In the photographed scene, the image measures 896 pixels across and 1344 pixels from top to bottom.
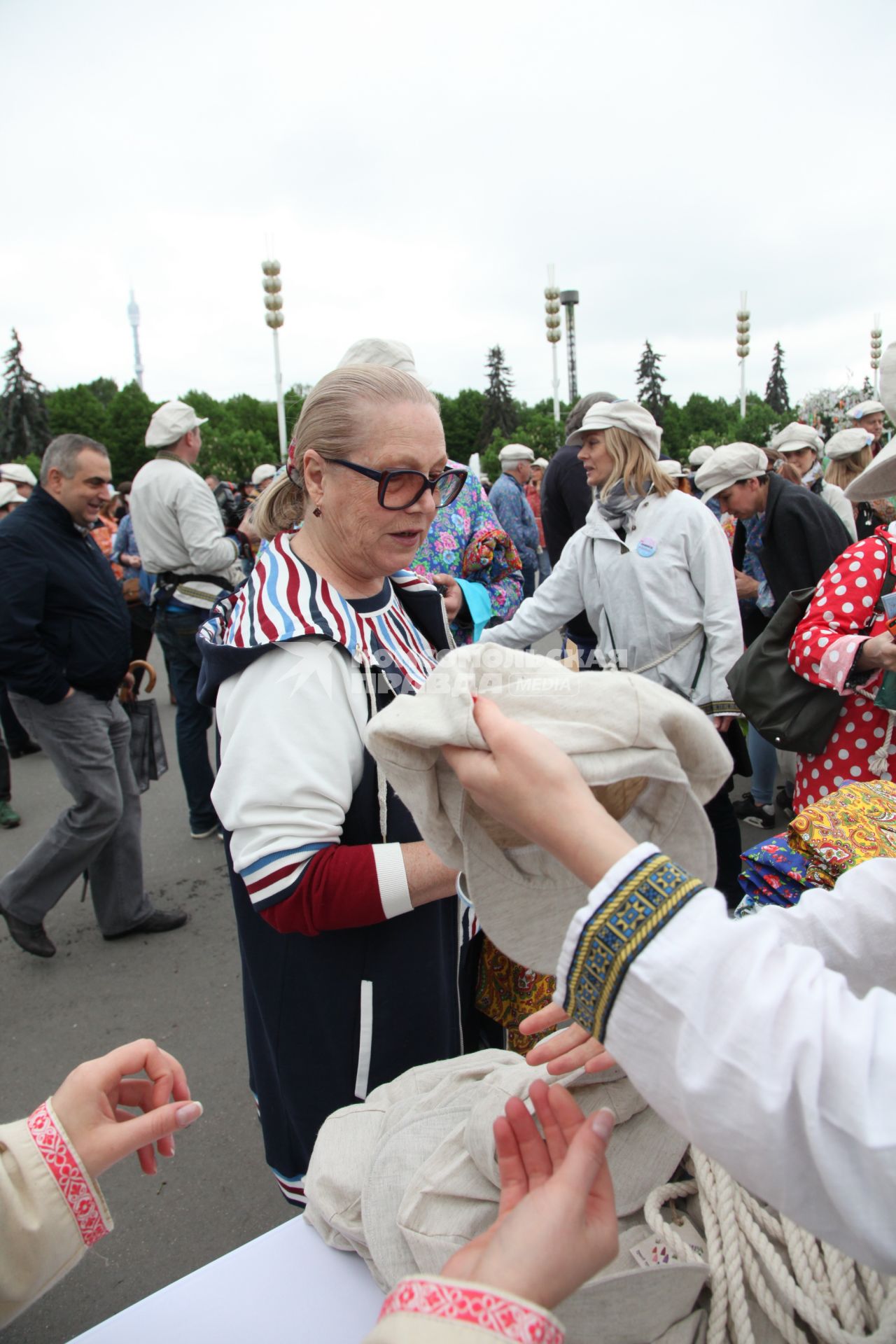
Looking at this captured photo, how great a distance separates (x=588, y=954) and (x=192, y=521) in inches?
176

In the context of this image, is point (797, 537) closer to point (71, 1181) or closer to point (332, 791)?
point (332, 791)

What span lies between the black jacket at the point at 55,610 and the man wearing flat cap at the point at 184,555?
0.95m

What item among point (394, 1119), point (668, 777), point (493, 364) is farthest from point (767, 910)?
point (493, 364)

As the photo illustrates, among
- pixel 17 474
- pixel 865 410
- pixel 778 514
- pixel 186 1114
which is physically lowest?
pixel 186 1114

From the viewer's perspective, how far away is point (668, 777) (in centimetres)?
94

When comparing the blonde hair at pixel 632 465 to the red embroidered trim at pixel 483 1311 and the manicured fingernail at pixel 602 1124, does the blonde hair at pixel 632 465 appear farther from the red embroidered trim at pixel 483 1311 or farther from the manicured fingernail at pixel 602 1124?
the red embroidered trim at pixel 483 1311

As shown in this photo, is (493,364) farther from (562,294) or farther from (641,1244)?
(641,1244)

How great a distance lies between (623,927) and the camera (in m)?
0.77

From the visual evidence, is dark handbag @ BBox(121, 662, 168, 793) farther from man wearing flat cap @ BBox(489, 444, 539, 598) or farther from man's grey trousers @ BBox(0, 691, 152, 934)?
man wearing flat cap @ BBox(489, 444, 539, 598)

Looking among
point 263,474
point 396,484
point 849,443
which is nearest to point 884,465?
point 396,484

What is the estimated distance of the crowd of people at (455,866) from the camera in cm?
72

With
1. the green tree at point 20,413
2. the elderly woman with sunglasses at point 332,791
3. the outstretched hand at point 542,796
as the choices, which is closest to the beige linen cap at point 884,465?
the elderly woman with sunglasses at point 332,791

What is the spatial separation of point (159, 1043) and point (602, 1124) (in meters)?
2.81

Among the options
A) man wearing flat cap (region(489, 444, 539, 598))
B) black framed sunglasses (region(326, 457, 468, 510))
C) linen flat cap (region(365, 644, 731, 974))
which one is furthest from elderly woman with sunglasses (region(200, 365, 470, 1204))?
man wearing flat cap (region(489, 444, 539, 598))
